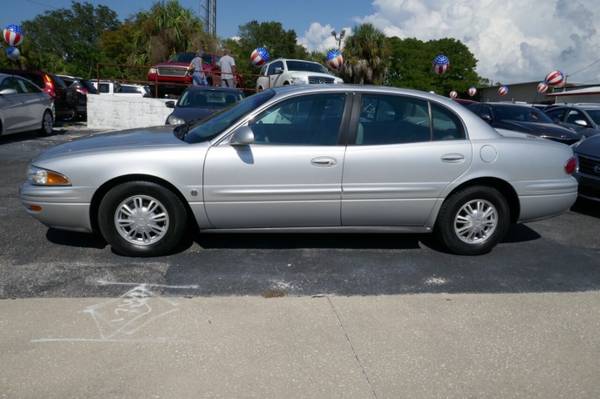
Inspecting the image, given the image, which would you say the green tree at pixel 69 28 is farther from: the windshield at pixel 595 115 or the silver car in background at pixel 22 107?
the windshield at pixel 595 115

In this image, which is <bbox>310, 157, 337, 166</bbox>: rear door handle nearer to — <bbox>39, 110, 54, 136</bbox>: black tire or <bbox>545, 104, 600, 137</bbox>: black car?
<bbox>545, 104, 600, 137</bbox>: black car

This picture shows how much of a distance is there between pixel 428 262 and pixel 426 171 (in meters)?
0.83

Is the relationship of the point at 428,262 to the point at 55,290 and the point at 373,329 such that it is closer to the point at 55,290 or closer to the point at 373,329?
the point at 373,329

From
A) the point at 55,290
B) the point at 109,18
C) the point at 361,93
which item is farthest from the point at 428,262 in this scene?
the point at 109,18

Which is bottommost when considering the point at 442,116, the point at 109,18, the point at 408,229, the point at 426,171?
the point at 408,229

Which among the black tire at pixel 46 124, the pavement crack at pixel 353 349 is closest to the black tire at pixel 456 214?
the pavement crack at pixel 353 349

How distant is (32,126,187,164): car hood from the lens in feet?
14.2

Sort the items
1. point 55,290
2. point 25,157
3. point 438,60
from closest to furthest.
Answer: point 55,290 → point 25,157 → point 438,60

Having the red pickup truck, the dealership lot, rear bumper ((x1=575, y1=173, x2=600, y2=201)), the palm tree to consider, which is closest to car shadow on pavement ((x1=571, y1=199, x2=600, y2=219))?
rear bumper ((x1=575, y1=173, x2=600, y2=201))

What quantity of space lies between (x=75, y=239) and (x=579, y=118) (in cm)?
1287

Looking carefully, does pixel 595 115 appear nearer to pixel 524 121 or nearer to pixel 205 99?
pixel 524 121

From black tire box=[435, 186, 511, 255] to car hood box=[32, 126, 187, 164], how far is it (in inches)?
96.8

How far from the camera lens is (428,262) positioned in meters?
4.60

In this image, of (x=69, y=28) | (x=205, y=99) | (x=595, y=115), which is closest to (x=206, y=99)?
(x=205, y=99)
